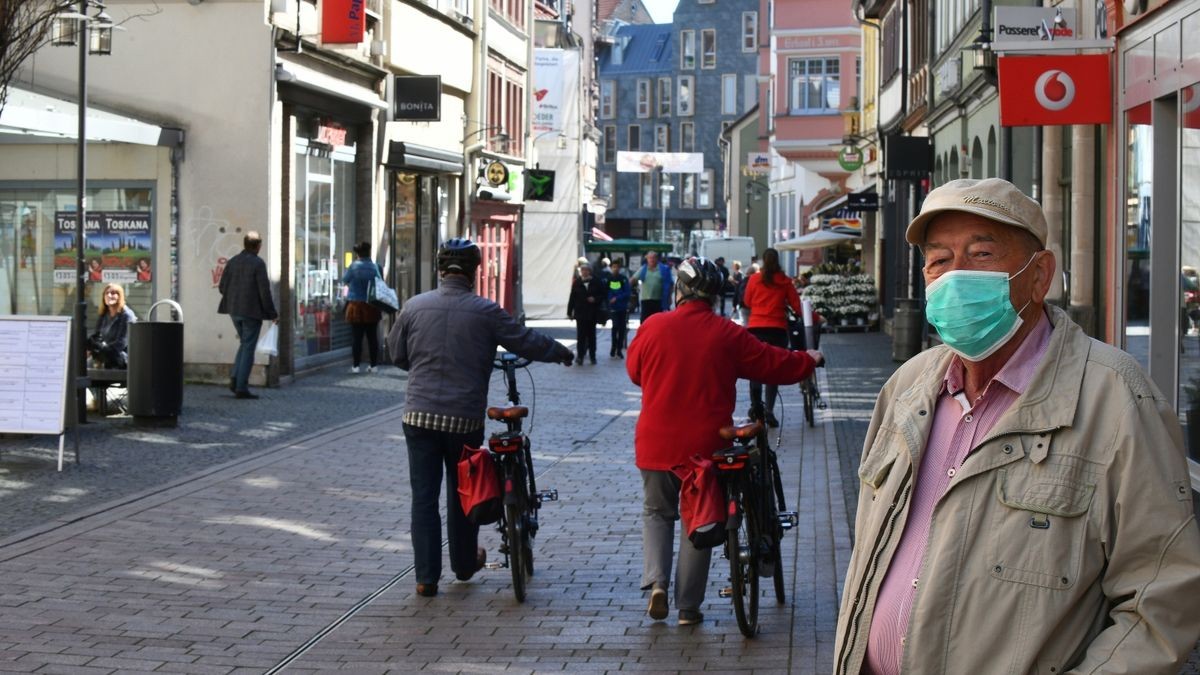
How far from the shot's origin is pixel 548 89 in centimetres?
4459

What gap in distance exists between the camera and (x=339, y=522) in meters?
10.9

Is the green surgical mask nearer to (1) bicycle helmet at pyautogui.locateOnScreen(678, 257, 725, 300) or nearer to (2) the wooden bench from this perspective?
(1) bicycle helmet at pyautogui.locateOnScreen(678, 257, 725, 300)

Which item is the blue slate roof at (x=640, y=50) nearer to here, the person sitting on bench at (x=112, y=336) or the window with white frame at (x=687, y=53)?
the window with white frame at (x=687, y=53)

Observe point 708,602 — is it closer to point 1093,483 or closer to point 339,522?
point 339,522

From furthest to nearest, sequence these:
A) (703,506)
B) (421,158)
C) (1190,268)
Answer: (421,158) → (1190,268) → (703,506)

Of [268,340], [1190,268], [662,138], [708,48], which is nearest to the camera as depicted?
[1190,268]

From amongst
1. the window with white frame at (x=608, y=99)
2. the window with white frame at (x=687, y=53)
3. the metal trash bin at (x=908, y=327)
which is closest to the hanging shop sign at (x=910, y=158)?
the metal trash bin at (x=908, y=327)

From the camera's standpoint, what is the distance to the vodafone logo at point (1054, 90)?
12.6 metres

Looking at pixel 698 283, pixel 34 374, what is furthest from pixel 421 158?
pixel 698 283

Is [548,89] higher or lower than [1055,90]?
higher

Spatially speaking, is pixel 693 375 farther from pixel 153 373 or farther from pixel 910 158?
pixel 910 158

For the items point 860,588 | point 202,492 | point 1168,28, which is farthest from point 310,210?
point 860,588

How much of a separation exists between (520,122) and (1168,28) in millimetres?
30679

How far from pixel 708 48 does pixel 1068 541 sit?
10667cm
